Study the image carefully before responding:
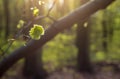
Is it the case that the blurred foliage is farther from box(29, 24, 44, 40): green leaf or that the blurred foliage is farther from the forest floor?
box(29, 24, 44, 40): green leaf

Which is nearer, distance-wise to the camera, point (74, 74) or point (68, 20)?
point (68, 20)

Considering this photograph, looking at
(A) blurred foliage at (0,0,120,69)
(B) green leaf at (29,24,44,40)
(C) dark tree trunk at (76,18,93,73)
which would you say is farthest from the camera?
(A) blurred foliage at (0,0,120,69)

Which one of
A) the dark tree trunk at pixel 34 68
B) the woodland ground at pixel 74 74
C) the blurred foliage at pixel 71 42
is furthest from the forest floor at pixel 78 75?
the blurred foliage at pixel 71 42

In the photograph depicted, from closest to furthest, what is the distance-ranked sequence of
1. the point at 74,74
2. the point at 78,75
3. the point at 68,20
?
the point at 68,20 → the point at 78,75 → the point at 74,74

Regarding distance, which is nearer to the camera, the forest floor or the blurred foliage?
the forest floor

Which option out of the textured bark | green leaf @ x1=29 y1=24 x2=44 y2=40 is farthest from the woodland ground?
green leaf @ x1=29 y1=24 x2=44 y2=40

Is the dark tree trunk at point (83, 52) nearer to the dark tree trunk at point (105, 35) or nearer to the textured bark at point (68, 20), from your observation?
the dark tree trunk at point (105, 35)

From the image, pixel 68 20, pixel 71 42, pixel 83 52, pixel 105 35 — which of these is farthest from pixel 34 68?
pixel 68 20

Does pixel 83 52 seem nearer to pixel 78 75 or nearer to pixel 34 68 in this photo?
pixel 78 75

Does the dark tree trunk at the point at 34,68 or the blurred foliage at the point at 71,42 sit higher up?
the dark tree trunk at the point at 34,68

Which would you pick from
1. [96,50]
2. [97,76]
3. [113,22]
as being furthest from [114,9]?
[96,50]

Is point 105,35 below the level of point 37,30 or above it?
below

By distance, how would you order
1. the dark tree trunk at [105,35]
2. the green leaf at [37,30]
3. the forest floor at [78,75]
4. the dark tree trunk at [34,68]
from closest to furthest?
the green leaf at [37,30] → the dark tree trunk at [34,68] → the forest floor at [78,75] → the dark tree trunk at [105,35]
